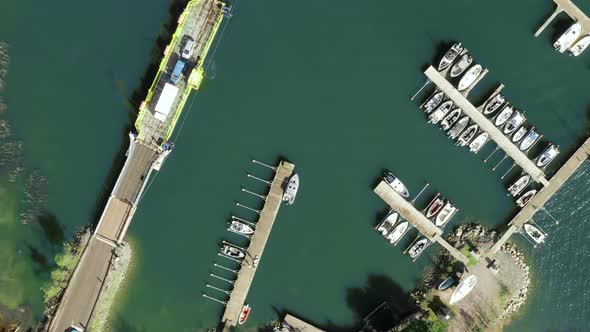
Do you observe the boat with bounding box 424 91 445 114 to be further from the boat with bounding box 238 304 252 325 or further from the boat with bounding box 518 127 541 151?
the boat with bounding box 238 304 252 325

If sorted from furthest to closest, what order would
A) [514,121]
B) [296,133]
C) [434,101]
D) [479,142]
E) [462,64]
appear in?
[296,133] < [479,142] < [434,101] < [514,121] < [462,64]

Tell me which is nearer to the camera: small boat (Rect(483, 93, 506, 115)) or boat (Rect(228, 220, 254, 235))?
small boat (Rect(483, 93, 506, 115))

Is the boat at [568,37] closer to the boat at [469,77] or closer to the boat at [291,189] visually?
the boat at [469,77]

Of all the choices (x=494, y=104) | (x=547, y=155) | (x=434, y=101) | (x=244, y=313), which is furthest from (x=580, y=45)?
(x=244, y=313)

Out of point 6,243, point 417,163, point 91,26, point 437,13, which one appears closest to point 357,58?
point 437,13

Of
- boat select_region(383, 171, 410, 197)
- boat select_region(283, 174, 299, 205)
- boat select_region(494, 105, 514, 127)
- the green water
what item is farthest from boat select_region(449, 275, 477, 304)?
boat select_region(283, 174, 299, 205)

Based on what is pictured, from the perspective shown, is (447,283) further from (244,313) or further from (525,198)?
(244,313)

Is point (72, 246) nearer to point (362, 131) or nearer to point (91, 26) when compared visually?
point (91, 26)
